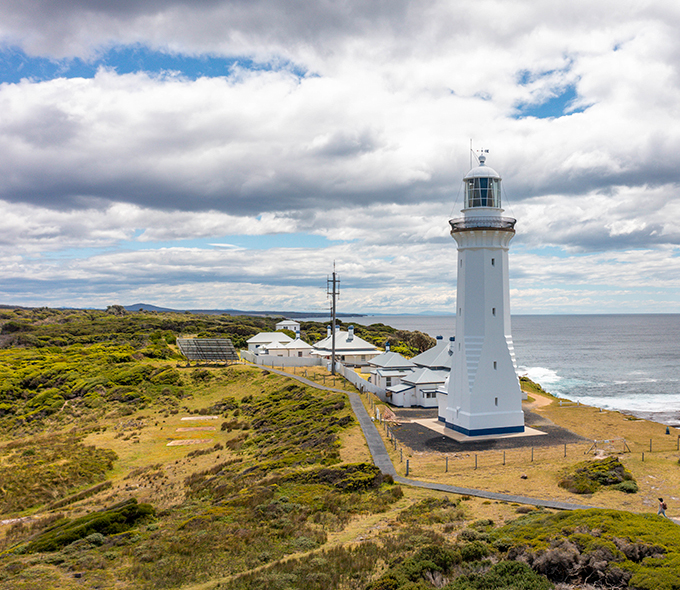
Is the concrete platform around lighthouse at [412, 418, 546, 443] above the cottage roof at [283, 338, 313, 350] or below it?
below

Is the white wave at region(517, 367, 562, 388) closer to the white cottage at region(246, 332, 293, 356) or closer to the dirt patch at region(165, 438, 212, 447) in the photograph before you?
the white cottage at region(246, 332, 293, 356)

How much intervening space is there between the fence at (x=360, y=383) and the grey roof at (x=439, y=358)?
4.52m

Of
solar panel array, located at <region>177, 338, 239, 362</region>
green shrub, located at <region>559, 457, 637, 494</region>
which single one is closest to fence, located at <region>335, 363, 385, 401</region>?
solar panel array, located at <region>177, 338, 239, 362</region>

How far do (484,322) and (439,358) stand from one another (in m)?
12.5

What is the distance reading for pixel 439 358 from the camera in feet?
127

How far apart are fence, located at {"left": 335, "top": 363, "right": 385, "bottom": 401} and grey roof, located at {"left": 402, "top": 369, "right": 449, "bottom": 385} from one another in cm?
225

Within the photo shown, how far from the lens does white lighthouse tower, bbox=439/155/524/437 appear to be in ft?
87.1

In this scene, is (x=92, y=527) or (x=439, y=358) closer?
(x=92, y=527)

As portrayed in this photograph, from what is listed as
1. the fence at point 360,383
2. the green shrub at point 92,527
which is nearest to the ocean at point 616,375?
the fence at point 360,383

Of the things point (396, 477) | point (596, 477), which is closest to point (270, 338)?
point (396, 477)

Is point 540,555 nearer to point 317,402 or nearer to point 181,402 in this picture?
point 317,402

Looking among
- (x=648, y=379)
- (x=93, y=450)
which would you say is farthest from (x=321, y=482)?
(x=648, y=379)

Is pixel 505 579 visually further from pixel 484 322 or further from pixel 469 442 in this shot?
pixel 484 322

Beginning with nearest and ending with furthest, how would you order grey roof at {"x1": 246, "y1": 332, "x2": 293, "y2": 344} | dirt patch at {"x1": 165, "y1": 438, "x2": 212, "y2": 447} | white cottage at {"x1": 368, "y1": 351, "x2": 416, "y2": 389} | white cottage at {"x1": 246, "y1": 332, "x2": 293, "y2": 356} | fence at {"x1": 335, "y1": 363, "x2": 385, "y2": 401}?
dirt patch at {"x1": 165, "y1": 438, "x2": 212, "y2": 447} → fence at {"x1": 335, "y1": 363, "x2": 385, "y2": 401} → white cottage at {"x1": 368, "y1": 351, "x2": 416, "y2": 389} → white cottage at {"x1": 246, "y1": 332, "x2": 293, "y2": 356} → grey roof at {"x1": 246, "y1": 332, "x2": 293, "y2": 344}
